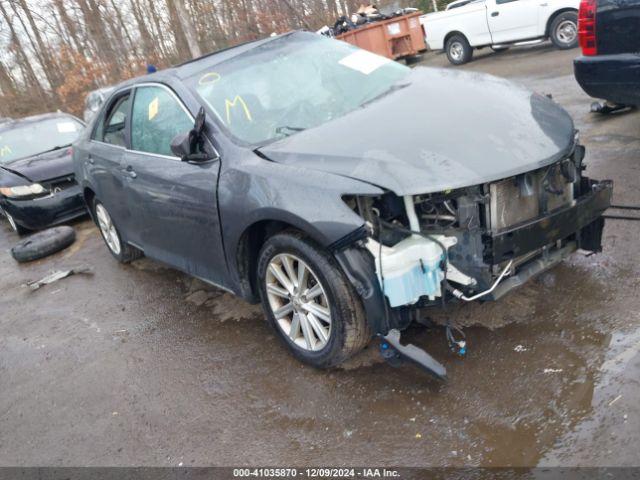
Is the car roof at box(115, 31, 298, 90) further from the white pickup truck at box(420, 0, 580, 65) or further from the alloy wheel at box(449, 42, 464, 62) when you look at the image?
the alloy wheel at box(449, 42, 464, 62)

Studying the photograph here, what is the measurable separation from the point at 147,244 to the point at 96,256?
214 centimetres

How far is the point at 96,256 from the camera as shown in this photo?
21.2ft

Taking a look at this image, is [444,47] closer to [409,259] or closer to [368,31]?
[368,31]

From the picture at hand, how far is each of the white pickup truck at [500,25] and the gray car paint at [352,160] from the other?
32.9 feet

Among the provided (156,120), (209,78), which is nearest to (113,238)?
(156,120)

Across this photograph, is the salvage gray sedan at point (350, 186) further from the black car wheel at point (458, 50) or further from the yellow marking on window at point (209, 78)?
the black car wheel at point (458, 50)

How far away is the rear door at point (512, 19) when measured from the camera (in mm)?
12961

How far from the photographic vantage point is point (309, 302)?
3184mm

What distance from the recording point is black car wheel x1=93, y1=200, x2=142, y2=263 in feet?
18.5

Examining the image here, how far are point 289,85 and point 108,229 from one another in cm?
290

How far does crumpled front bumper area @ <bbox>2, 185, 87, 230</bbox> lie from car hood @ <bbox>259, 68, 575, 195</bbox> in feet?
18.2

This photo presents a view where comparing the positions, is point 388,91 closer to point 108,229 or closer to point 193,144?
point 193,144

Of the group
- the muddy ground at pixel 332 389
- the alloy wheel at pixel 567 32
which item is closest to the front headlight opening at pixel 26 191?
the muddy ground at pixel 332 389

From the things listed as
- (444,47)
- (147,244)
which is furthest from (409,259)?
(444,47)
